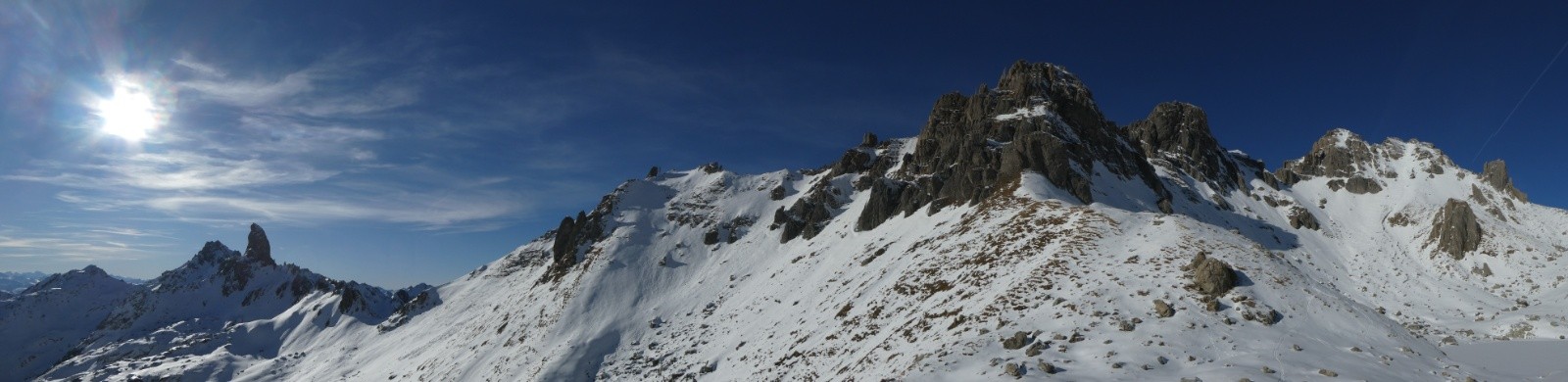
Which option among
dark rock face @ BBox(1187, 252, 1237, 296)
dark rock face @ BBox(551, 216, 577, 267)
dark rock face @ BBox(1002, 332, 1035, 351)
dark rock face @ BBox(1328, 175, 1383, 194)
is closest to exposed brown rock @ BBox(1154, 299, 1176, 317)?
dark rock face @ BBox(1187, 252, 1237, 296)

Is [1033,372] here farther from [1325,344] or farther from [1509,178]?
[1509,178]

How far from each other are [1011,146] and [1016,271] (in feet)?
111

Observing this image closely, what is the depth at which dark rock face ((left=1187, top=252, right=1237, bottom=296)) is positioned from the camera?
1009 inches

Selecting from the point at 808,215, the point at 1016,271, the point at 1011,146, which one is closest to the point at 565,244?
the point at 808,215

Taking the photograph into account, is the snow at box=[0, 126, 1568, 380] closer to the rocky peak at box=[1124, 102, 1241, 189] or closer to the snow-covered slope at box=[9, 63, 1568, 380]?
the snow-covered slope at box=[9, 63, 1568, 380]

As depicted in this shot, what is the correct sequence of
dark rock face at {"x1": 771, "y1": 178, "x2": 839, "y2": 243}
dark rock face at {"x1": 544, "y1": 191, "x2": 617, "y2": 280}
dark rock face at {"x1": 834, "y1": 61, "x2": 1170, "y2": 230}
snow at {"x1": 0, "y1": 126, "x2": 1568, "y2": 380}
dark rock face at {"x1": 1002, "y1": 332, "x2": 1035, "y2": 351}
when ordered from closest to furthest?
snow at {"x1": 0, "y1": 126, "x2": 1568, "y2": 380}
dark rock face at {"x1": 1002, "y1": 332, "x2": 1035, "y2": 351}
dark rock face at {"x1": 834, "y1": 61, "x2": 1170, "y2": 230}
dark rock face at {"x1": 771, "y1": 178, "x2": 839, "y2": 243}
dark rock face at {"x1": 544, "y1": 191, "x2": 617, "y2": 280}

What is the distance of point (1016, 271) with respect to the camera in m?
32.1

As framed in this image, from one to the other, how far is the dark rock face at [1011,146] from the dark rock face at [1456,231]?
101ft

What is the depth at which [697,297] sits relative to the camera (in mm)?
69562

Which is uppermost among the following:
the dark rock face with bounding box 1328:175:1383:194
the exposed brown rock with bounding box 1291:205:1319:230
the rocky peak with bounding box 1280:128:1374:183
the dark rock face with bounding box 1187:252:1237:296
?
the rocky peak with bounding box 1280:128:1374:183

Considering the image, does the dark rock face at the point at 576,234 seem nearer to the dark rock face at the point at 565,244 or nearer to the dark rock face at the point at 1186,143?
the dark rock face at the point at 565,244

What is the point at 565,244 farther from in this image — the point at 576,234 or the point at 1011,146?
the point at 1011,146

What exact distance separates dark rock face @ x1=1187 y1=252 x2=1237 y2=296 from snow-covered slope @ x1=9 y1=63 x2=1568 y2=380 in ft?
0.52

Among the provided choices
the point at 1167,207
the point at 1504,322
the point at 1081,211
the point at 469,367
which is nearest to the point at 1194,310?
the point at 1081,211
